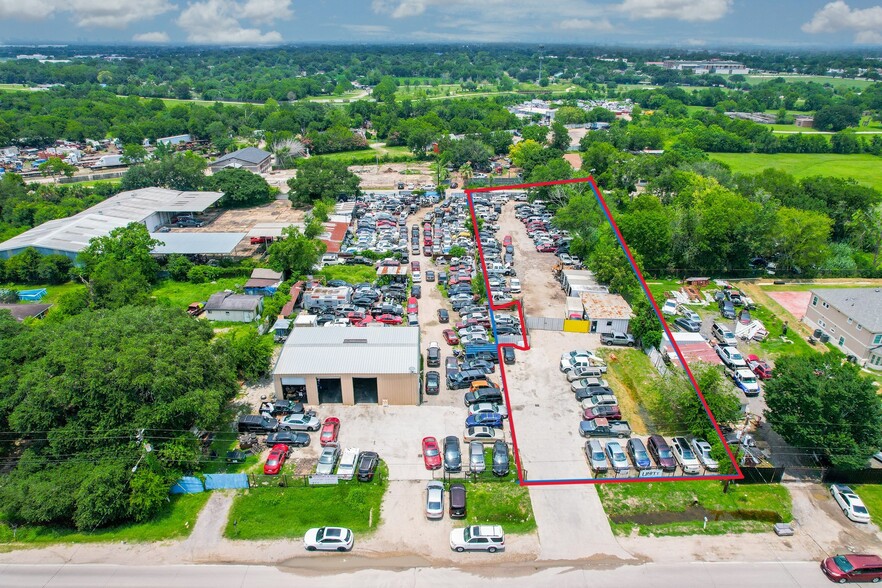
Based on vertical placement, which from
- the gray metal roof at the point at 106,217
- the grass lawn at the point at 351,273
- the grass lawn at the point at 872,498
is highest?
the gray metal roof at the point at 106,217

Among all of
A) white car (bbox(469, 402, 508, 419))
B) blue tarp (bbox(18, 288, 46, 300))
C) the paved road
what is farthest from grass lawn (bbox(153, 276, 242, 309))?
white car (bbox(469, 402, 508, 419))

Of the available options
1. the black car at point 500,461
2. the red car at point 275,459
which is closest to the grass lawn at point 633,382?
the black car at point 500,461

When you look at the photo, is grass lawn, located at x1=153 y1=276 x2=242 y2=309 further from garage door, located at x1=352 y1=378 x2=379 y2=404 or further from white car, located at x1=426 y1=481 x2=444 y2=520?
white car, located at x1=426 y1=481 x2=444 y2=520

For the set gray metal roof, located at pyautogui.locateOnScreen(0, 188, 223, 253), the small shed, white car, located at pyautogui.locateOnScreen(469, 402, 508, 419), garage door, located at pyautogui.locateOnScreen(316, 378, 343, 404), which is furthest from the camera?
gray metal roof, located at pyautogui.locateOnScreen(0, 188, 223, 253)

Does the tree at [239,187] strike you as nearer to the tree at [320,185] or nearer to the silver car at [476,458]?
the tree at [320,185]

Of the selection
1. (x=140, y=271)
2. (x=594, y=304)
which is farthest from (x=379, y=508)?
(x=140, y=271)

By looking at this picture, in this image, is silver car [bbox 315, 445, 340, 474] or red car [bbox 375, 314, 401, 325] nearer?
Result: silver car [bbox 315, 445, 340, 474]

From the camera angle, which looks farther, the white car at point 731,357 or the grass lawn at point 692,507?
the white car at point 731,357
